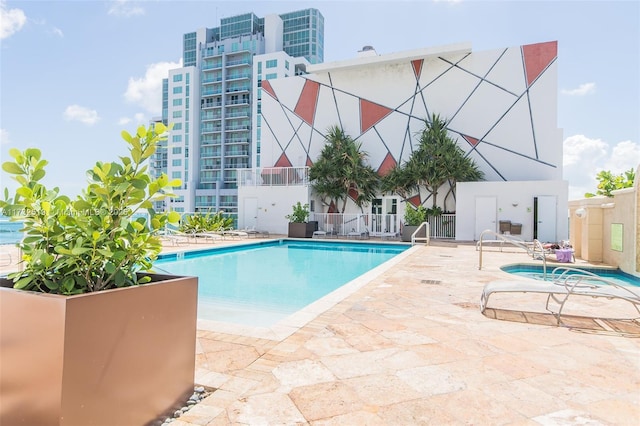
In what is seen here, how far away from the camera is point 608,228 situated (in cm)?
898

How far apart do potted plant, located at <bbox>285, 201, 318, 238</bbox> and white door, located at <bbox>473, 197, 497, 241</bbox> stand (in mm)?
7242

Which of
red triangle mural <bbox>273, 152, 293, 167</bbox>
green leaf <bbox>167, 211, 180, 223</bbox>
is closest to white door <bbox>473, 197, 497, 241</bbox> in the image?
red triangle mural <bbox>273, 152, 293, 167</bbox>

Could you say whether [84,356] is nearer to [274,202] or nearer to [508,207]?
[508,207]

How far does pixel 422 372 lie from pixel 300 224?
46.9 feet

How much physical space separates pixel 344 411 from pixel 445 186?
17314mm

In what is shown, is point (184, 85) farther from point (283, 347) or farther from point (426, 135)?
point (283, 347)

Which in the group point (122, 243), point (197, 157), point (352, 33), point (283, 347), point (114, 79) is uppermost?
point (352, 33)

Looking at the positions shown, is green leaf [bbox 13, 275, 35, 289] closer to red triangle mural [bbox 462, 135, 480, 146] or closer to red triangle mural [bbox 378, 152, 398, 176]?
red triangle mural [bbox 378, 152, 398, 176]

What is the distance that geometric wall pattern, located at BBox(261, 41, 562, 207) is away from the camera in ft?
56.1

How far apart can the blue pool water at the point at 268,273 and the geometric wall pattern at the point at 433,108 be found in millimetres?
7451

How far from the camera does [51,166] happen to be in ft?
6.53

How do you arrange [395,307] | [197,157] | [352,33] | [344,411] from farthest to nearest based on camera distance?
1. [197,157]
2. [352,33]
3. [395,307]
4. [344,411]

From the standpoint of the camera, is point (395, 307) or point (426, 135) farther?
point (426, 135)

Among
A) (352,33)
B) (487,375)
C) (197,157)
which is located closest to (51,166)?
(487,375)
